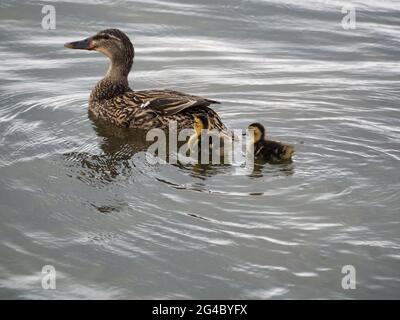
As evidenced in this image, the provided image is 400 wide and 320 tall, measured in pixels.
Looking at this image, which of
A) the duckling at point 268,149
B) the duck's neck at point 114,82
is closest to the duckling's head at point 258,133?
the duckling at point 268,149

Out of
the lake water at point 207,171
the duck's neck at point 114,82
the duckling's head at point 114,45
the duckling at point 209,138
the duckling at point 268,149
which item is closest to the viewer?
the lake water at point 207,171

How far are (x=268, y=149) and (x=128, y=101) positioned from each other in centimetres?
184

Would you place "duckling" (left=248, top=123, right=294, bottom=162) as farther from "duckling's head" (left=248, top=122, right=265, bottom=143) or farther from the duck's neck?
the duck's neck

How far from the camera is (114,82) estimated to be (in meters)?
8.40

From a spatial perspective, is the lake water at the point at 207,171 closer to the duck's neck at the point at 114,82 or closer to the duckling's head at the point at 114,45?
the duck's neck at the point at 114,82

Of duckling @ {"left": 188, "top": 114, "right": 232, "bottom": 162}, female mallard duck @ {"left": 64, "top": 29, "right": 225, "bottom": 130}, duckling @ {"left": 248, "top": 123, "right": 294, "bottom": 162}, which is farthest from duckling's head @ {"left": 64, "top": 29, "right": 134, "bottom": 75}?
duckling @ {"left": 248, "top": 123, "right": 294, "bottom": 162}

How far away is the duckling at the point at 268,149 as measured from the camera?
22.2 ft

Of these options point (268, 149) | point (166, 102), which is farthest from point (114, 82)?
point (268, 149)

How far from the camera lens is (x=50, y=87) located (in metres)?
8.83

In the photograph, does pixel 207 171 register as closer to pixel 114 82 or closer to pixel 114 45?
pixel 114 82

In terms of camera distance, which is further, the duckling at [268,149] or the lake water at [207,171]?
the duckling at [268,149]

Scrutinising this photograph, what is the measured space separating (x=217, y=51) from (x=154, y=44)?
88 centimetres

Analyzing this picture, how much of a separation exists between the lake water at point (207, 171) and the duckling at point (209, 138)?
34 cm
